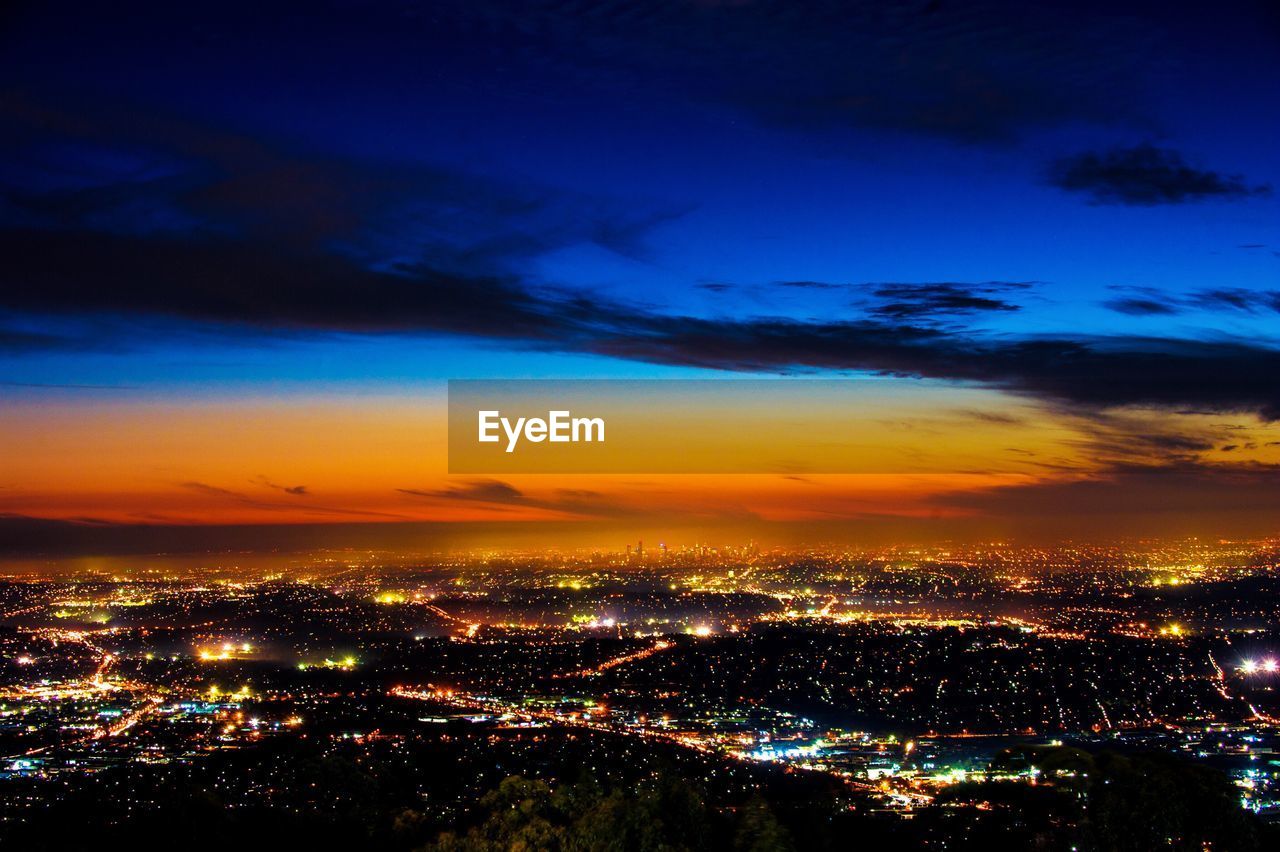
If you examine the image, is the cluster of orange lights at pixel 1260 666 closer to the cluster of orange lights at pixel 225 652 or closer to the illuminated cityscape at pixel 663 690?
the illuminated cityscape at pixel 663 690

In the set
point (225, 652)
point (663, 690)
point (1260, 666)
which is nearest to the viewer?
point (663, 690)

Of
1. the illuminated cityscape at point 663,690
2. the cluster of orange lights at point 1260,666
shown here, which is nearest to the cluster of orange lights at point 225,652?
the illuminated cityscape at point 663,690

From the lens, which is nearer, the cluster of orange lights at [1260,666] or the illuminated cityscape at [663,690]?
the illuminated cityscape at [663,690]

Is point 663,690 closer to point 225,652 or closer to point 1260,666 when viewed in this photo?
point 1260,666

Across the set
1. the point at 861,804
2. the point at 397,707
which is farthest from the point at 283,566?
the point at 861,804

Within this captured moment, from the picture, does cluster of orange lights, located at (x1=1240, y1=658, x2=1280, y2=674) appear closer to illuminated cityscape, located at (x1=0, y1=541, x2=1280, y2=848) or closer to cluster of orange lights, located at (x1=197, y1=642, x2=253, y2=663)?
illuminated cityscape, located at (x1=0, y1=541, x2=1280, y2=848)

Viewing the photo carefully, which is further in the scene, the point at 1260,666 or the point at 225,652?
the point at 225,652

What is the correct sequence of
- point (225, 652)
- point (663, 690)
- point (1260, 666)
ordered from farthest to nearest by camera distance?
point (225, 652), point (1260, 666), point (663, 690)

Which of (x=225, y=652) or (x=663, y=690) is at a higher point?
(x=663, y=690)

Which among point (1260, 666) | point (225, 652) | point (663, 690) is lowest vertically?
point (225, 652)

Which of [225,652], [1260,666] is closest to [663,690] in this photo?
[1260,666]

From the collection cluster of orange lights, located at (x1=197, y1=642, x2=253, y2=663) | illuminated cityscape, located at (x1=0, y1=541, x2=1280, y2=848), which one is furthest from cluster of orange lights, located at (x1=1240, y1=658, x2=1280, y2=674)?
cluster of orange lights, located at (x1=197, y1=642, x2=253, y2=663)

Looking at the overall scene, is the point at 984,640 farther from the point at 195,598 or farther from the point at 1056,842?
the point at 195,598
